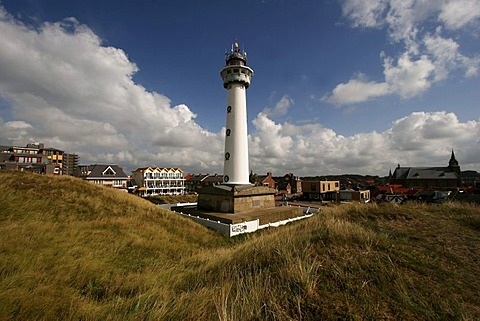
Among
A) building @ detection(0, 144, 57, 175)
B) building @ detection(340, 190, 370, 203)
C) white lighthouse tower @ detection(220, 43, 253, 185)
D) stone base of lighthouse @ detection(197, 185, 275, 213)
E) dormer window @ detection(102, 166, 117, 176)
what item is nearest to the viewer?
stone base of lighthouse @ detection(197, 185, 275, 213)

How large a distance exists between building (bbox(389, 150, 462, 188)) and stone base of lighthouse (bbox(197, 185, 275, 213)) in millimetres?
74678

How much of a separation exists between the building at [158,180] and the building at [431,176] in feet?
253

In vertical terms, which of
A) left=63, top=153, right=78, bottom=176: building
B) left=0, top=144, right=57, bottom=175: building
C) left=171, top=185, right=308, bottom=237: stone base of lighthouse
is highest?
left=63, top=153, right=78, bottom=176: building

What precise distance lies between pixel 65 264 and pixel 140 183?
5314 centimetres

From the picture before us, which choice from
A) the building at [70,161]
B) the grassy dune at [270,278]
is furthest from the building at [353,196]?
the building at [70,161]

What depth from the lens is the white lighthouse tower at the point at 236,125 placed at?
21.2m

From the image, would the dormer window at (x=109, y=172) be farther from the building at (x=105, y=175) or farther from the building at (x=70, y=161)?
the building at (x=70, y=161)

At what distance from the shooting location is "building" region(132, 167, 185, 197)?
5294cm

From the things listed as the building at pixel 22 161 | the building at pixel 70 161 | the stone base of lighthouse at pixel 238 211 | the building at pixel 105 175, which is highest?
the building at pixel 70 161

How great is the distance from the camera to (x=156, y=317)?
2.90 meters

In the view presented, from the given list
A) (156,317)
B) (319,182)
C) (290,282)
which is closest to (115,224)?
(156,317)

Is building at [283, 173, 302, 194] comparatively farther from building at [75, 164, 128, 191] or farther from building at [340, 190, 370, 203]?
building at [75, 164, 128, 191]

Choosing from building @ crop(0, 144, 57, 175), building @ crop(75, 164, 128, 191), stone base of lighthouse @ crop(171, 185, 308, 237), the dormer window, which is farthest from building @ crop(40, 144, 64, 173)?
stone base of lighthouse @ crop(171, 185, 308, 237)

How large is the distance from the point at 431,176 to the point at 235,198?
8247 centimetres
